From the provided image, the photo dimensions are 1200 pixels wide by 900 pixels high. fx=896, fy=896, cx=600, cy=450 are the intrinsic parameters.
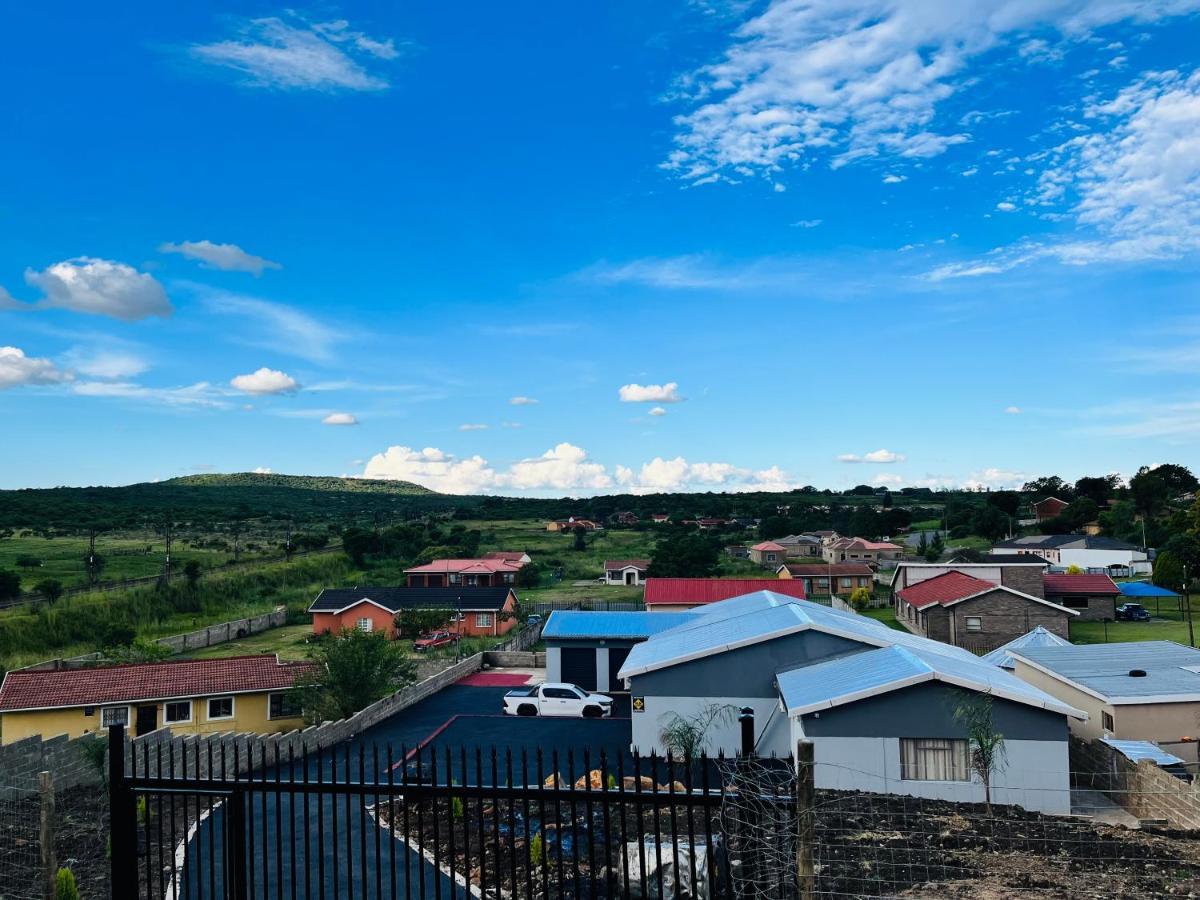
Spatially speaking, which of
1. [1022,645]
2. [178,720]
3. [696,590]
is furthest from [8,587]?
[1022,645]

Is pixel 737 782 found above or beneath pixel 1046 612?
above

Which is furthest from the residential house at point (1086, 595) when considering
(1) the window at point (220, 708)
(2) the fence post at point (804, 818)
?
(2) the fence post at point (804, 818)

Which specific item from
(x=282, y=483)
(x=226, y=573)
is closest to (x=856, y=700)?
(x=226, y=573)

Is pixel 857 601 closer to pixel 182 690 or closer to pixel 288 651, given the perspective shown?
pixel 288 651

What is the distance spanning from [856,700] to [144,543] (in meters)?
83.5

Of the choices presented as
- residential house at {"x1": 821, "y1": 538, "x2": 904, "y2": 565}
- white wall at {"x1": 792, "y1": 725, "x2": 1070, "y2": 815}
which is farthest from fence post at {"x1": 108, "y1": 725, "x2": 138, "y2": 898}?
residential house at {"x1": 821, "y1": 538, "x2": 904, "y2": 565}

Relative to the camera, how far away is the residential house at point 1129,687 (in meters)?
21.3

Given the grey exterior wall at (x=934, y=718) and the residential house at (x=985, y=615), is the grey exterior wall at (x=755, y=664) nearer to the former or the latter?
the grey exterior wall at (x=934, y=718)

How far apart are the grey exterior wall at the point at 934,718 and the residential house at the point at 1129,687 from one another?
4.69 meters

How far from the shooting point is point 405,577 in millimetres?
71875

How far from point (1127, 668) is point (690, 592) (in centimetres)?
2654

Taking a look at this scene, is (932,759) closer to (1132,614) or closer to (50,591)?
(1132,614)

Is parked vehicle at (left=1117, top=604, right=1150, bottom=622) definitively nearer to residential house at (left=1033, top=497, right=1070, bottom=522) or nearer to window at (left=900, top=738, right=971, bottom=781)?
window at (left=900, top=738, right=971, bottom=781)

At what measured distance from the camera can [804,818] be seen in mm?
6090
